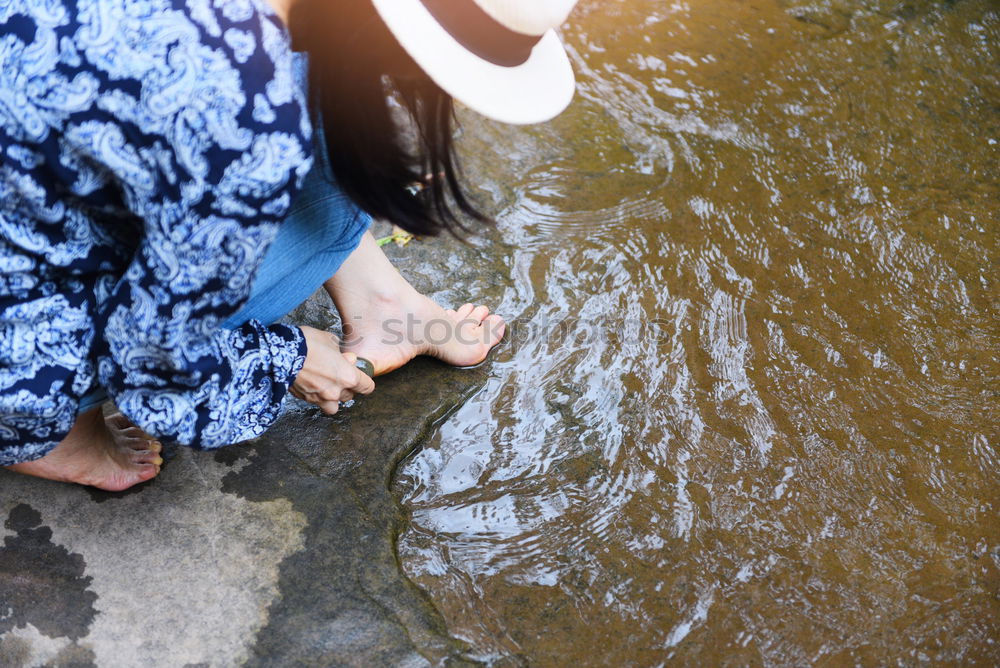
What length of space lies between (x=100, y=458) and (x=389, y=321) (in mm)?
645

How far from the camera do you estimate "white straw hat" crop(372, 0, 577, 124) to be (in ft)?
3.72

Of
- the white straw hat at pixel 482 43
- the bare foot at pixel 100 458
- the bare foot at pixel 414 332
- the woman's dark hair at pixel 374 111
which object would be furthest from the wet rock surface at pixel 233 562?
the white straw hat at pixel 482 43

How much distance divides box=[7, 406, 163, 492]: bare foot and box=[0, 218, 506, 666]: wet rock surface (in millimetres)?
38

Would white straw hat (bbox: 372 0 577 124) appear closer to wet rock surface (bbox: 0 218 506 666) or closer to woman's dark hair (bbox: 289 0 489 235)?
woman's dark hair (bbox: 289 0 489 235)

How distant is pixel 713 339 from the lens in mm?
2064

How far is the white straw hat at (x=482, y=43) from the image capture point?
113 cm

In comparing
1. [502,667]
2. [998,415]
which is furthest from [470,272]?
[998,415]

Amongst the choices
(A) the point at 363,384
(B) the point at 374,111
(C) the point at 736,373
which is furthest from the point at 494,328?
(B) the point at 374,111

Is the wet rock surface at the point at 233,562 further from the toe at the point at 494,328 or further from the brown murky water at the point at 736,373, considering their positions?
the toe at the point at 494,328

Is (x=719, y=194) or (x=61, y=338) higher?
(x=61, y=338)

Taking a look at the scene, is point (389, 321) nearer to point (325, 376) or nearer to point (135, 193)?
point (325, 376)

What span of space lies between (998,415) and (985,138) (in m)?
1.08

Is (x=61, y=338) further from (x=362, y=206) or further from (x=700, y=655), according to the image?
(x=700, y=655)

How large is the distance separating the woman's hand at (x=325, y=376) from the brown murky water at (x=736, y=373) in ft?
0.71
